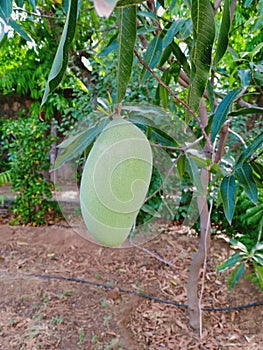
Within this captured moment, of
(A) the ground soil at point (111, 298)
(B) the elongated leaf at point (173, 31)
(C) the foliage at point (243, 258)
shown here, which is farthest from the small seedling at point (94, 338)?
(B) the elongated leaf at point (173, 31)

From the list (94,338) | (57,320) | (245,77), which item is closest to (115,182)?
(245,77)

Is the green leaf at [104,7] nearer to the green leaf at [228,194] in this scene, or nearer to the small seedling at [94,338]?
the green leaf at [228,194]

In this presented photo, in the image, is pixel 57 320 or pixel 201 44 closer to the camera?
pixel 201 44

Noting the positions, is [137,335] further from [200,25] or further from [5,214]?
[5,214]

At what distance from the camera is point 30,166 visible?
8.80 feet

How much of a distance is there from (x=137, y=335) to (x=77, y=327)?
279 mm

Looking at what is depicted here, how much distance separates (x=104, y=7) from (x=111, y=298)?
175cm

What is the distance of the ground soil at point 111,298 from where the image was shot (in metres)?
1.47

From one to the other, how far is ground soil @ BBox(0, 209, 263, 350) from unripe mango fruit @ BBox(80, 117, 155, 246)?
1168 millimetres

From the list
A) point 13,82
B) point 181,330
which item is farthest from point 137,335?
point 13,82

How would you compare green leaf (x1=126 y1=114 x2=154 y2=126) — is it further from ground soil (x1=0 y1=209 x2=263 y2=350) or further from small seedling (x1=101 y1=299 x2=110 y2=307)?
small seedling (x1=101 y1=299 x2=110 y2=307)

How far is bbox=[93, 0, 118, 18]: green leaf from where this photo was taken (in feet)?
0.56

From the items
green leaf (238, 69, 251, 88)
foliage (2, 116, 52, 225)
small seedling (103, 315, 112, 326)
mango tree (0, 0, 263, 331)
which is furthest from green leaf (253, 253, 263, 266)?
foliage (2, 116, 52, 225)

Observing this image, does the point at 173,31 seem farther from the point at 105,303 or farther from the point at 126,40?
the point at 105,303
